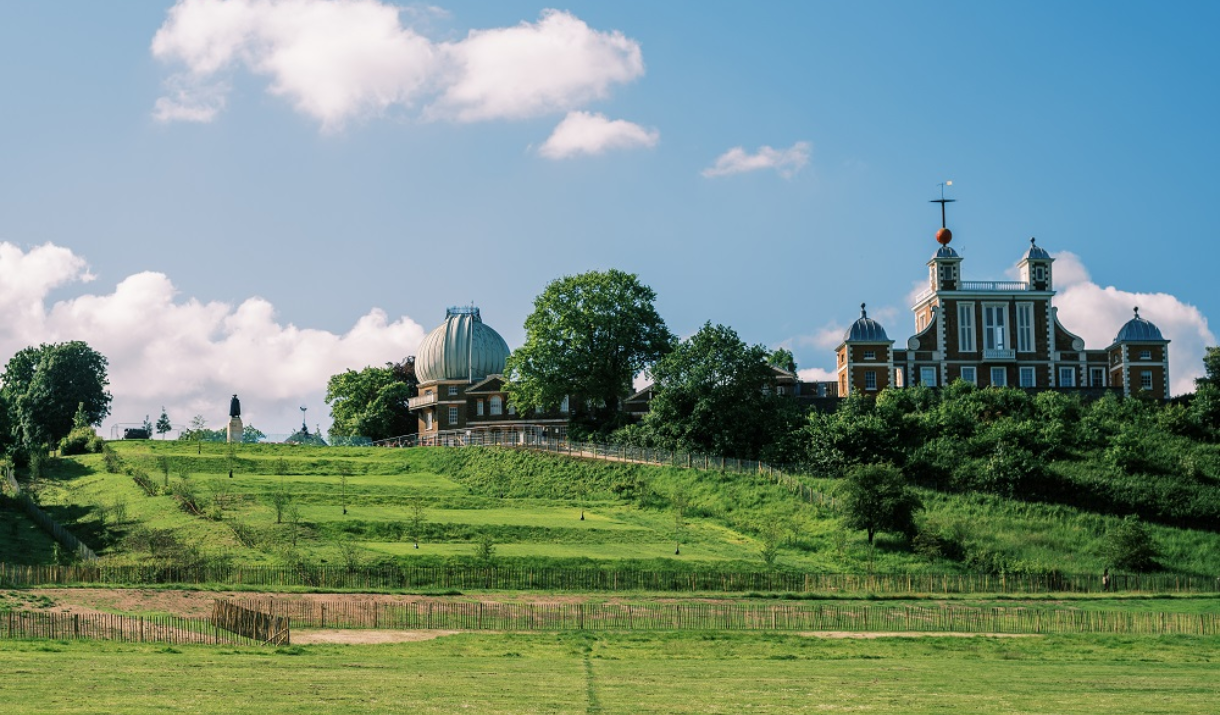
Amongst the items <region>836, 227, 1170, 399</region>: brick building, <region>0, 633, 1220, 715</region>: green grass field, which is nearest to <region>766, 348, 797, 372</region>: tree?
<region>836, 227, 1170, 399</region>: brick building

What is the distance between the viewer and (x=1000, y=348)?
11369 centimetres

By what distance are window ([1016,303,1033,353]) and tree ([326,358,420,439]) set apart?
64095 mm

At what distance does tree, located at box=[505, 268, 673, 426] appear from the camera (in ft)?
363

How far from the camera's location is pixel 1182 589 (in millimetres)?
69250

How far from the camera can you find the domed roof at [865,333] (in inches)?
4412

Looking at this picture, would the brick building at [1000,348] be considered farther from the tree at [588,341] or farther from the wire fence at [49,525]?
the wire fence at [49,525]

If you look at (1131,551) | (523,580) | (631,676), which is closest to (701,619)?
(523,580)

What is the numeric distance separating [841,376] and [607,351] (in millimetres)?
20207

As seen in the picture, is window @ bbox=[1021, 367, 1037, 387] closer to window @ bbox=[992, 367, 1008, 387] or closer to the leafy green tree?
window @ bbox=[992, 367, 1008, 387]

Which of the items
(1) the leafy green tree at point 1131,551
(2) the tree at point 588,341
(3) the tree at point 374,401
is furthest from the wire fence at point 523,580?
(3) the tree at point 374,401

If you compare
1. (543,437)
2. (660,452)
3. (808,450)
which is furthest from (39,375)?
(808,450)

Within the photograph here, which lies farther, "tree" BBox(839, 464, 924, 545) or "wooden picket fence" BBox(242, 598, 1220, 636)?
"tree" BBox(839, 464, 924, 545)

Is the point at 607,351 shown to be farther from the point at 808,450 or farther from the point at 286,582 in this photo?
the point at 286,582

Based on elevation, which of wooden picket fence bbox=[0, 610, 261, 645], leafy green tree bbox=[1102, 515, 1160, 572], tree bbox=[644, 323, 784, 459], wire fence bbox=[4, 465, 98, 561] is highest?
tree bbox=[644, 323, 784, 459]
